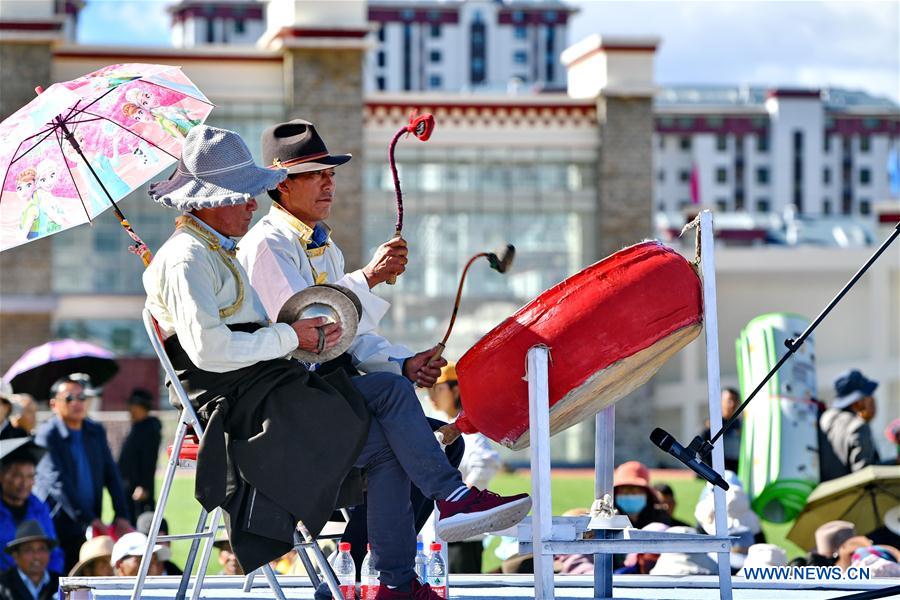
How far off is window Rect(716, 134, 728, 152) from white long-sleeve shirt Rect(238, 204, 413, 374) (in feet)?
340

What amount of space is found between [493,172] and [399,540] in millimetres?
26076

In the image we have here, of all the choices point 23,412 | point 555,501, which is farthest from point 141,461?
point 555,501

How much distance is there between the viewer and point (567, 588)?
5832mm

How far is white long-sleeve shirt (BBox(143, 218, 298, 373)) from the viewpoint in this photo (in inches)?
177

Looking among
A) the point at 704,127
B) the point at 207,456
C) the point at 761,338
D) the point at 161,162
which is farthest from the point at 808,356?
the point at 704,127

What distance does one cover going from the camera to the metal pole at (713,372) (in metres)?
4.84

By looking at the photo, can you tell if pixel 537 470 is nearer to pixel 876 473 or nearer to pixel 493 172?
pixel 876 473

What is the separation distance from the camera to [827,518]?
9.25m

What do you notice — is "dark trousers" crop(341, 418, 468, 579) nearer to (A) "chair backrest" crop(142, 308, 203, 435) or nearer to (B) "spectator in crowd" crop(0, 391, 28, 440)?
(A) "chair backrest" crop(142, 308, 203, 435)

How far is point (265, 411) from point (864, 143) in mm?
109170

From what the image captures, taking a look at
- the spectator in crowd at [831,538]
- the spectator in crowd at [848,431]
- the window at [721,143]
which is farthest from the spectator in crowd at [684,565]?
the window at [721,143]

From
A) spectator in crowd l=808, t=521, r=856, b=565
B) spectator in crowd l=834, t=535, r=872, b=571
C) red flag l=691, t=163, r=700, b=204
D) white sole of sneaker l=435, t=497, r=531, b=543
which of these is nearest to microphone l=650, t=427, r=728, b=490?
white sole of sneaker l=435, t=497, r=531, b=543

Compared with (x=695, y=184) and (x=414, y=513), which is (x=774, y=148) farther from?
(x=414, y=513)

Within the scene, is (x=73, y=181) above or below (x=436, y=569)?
above
